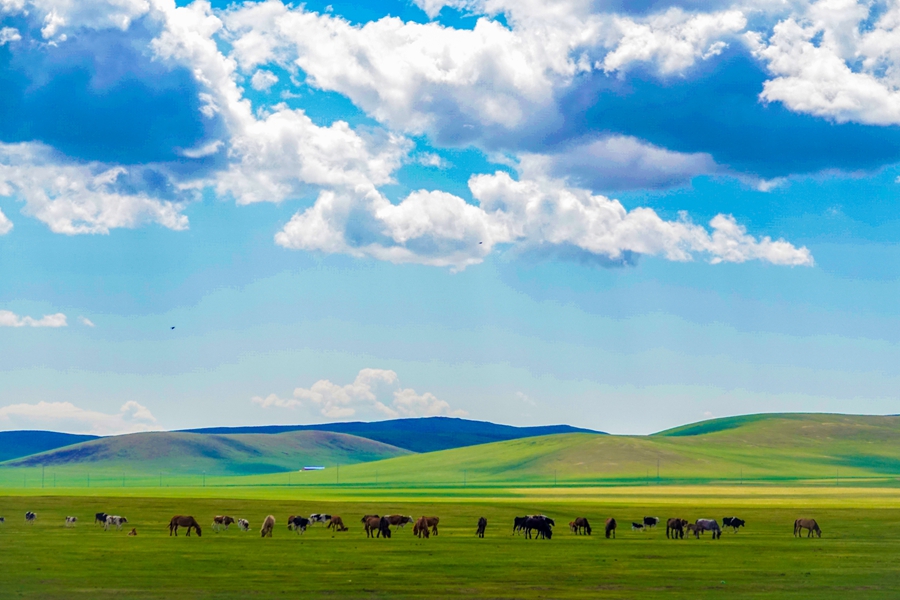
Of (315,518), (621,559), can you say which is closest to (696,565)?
(621,559)

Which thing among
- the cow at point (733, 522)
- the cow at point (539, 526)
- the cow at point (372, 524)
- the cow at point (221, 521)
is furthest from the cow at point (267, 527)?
the cow at point (733, 522)

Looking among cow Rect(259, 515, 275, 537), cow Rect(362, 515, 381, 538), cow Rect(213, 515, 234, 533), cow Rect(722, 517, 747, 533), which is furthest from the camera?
cow Rect(722, 517, 747, 533)

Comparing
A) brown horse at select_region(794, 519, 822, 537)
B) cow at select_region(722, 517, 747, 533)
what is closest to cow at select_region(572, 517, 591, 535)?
cow at select_region(722, 517, 747, 533)

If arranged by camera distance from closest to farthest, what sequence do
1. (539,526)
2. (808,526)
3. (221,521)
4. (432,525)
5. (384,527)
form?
(384,527), (539,526), (432,525), (808,526), (221,521)

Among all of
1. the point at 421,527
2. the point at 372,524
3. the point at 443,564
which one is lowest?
the point at 443,564

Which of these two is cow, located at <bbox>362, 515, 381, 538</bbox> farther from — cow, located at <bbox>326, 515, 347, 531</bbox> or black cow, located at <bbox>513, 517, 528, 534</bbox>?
black cow, located at <bbox>513, 517, 528, 534</bbox>

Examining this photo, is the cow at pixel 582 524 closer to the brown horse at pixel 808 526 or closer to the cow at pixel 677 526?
the cow at pixel 677 526

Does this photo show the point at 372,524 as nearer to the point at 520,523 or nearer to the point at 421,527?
the point at 421,527

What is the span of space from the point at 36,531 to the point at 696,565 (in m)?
47.5

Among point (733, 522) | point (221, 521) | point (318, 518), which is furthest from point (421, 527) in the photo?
point (733, 522)

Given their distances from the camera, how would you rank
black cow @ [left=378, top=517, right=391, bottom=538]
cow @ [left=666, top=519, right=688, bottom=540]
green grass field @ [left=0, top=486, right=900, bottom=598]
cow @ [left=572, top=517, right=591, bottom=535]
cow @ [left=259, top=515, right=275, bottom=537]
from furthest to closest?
cow @ [left=572, top=517, right=591, bottom=535], cow @ [left=666, top=519, right=688, bottom=540], cow @ [left=259, top=515, right=275, bottom=537], black cow @ [left=378, top=517, right=391, bottom=538], green grass field @ [left=0, top=486, right=900, bottom=598]

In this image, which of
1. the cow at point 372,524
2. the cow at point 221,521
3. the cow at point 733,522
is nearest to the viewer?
the cow at point 372,524

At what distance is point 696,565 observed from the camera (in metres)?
53.1

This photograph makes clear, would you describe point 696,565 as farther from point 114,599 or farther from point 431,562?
point 114,599
